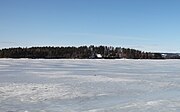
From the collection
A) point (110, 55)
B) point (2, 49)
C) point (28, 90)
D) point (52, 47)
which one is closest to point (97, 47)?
point (110, 55)

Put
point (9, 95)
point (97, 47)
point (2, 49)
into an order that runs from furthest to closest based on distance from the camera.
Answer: point (97, 47) < point (2, 49) < point (9, 95)

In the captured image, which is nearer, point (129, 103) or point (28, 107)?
point (28, 107)

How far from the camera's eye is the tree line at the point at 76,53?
91213mm

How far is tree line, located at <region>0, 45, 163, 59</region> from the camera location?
91213mm

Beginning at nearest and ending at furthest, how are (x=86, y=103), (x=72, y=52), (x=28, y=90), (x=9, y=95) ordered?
(x=86, y=103)
(x=9, y=95)
(x=28, y=90)
(x=72, y=52)

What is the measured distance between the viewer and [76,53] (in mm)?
99812

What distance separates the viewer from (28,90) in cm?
1032

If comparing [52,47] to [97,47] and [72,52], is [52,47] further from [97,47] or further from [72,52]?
[97,47]

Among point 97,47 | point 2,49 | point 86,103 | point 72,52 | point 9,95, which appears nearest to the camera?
point 86,103

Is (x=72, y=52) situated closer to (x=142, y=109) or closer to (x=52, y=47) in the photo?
(x=52, y=47)

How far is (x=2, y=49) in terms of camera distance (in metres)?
94.6

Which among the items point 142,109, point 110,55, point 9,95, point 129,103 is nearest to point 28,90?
point 9,95

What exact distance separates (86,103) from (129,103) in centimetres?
110

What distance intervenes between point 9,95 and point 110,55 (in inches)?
3782
